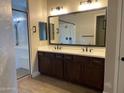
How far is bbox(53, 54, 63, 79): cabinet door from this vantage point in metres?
3.27

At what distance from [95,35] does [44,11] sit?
6.22 feet

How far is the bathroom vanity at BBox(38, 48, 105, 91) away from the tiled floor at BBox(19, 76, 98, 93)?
5.8 inches

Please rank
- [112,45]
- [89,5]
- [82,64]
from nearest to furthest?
1. [112,45]
2. [82,64]
3. [89,5]

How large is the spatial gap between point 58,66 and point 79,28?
1.22 metres

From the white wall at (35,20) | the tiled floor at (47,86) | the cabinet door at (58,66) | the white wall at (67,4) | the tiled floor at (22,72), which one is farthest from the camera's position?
the tiled floor at (22,72)

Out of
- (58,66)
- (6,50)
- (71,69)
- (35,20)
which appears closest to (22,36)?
(35,20)

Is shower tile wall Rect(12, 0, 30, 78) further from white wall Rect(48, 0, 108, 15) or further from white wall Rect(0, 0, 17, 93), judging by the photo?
white wall Rect(0, 0, 17, 93)

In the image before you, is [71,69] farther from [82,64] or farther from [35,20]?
[35,20]

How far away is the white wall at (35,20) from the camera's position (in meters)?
3.54

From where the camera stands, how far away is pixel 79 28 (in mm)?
3398

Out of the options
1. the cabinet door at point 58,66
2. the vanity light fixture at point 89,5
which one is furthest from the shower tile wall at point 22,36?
the vanity light fixture at point 89,5

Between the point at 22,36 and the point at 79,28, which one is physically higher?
the point at 79,28

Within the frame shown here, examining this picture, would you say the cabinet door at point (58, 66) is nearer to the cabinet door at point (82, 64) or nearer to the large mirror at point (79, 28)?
the cabinet door at point (82, 64)

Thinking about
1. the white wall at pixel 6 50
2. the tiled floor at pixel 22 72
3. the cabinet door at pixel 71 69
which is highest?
the white wall at pixel 6 50
